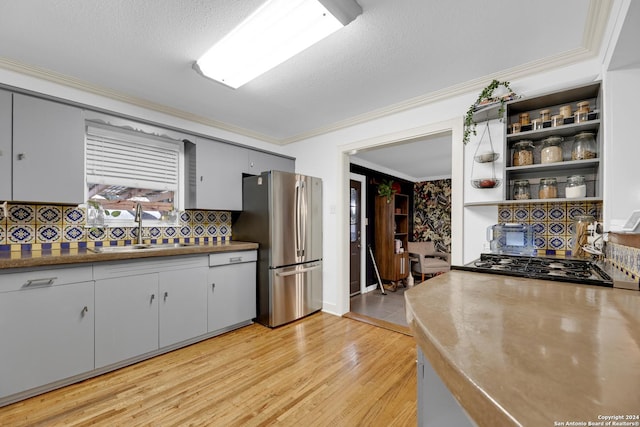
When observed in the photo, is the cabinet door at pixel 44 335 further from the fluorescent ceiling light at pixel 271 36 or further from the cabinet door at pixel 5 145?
the fluorescent ceiling light at pixel 271 36

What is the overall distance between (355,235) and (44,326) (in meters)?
3.64

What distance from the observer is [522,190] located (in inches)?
78.7

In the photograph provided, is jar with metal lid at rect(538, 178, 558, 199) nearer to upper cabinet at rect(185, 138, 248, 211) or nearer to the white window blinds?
upper cabinet at rect(185, 138, 248, 211)

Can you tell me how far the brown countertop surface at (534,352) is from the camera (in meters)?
0.36

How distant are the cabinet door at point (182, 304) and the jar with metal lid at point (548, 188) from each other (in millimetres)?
2804

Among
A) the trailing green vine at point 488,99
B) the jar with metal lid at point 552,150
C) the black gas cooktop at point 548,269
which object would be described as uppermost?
the trailing green vine at point 488,99

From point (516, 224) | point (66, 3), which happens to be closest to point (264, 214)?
point (66, 3)

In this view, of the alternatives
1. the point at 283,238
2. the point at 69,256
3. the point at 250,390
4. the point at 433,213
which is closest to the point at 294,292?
the point at 283,238

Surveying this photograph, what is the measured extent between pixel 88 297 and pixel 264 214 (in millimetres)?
1585

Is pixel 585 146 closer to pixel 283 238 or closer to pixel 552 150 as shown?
pixel 552 150

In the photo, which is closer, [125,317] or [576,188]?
[576,188]

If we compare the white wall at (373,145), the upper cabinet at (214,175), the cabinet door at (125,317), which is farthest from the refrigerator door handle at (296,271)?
the cabinet door at (125,317)

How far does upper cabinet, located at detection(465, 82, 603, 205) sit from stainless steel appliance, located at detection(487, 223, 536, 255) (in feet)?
0.74

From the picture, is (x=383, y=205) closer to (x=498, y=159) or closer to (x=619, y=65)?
(x=498, y=159)
